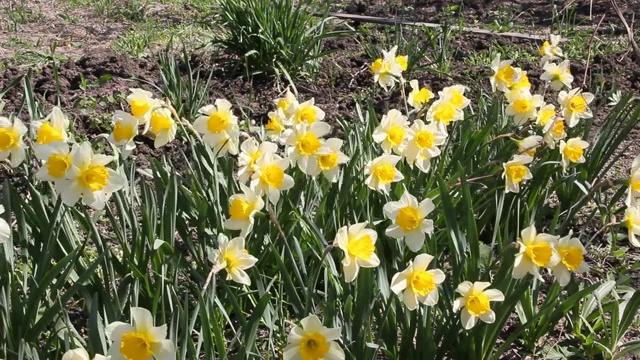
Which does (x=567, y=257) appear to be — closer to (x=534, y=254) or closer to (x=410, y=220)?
(x=534, y=254)

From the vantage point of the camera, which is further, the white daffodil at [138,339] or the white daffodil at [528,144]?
the white daffodil at [528,144]

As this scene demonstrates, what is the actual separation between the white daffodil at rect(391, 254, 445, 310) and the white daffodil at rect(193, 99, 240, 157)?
0.67m

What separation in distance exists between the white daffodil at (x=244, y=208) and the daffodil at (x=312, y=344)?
364mm

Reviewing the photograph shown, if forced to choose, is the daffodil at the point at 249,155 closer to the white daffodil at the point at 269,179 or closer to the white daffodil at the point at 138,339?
the white daffodil at the point at 269,179

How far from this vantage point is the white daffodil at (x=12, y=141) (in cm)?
186

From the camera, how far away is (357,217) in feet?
7.79

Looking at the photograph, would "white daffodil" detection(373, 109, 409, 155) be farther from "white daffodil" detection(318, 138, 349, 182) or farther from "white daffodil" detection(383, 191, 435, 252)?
"white daffodil" detection(383, 191, 435, 252)

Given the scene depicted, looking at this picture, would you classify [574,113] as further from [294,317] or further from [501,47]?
[501,47]

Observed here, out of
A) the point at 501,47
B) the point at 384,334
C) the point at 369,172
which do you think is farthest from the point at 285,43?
the point at 384,334

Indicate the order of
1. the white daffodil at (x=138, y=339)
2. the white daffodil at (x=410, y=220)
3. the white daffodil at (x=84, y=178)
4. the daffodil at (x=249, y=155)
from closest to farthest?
the white daffodil at (x=138, y=339) → the white daffodil at (x=84, y=178) → the white daffodil at (x=410, y=220) → the daffodil at (x=249, y=155)

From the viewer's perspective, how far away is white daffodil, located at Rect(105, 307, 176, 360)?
147cm

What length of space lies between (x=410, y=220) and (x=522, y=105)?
96 centimetres

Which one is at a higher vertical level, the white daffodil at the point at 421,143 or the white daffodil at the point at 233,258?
the white daffodil at the point at 421,143

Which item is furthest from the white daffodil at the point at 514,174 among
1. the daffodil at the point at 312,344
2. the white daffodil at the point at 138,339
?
the white daffodil at the point at 138,339
